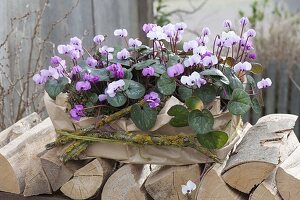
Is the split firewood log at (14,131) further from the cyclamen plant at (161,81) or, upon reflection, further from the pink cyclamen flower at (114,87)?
the pink cyclamen flower at (114,87)

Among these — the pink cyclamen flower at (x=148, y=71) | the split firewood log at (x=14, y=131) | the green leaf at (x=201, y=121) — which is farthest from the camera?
the split firewood log at (x=14, y=131)

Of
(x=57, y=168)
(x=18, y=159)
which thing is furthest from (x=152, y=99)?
(x=18, y=159)

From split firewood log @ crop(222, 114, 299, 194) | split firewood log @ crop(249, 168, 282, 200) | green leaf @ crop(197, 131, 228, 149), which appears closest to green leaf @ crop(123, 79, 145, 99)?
green leaf @ crop(197, 131, 228, 149)

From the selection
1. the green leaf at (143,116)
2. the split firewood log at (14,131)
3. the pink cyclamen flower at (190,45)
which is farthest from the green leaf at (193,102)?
the split firewood log at (14,131)

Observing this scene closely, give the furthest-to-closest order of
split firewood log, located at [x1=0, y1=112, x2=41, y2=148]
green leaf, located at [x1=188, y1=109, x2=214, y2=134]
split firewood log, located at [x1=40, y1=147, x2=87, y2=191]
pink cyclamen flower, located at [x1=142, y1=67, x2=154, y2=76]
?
split firewood log, located at [x1=0, y1=112, x2=41, y2=148] → split firewood log, located at [x1=40, y1=147, x2=87, y2=191] → pink cyclamen flower, located at [x1=142, y1=67, x2=154, y2=76] → green leaf, located at [x1=188, y1=109, x2=214, y2=134]

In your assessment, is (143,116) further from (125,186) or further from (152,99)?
(125,186)

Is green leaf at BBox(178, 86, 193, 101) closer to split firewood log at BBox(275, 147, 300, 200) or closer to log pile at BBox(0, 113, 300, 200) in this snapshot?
log pile at BBox(0, 113, 300, 200)
